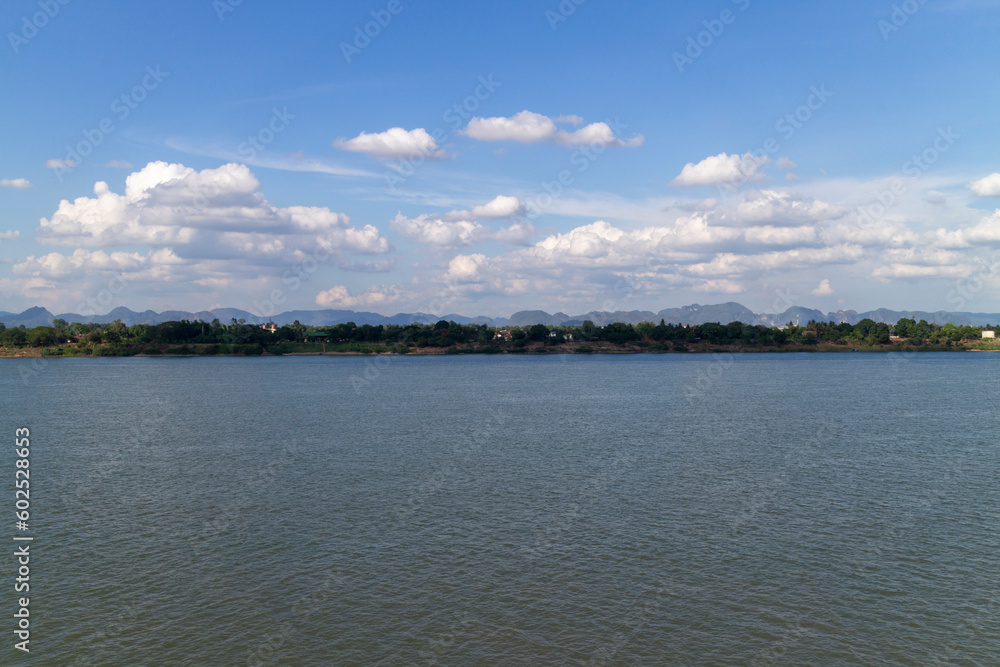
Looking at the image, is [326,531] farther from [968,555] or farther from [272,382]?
[272,382]

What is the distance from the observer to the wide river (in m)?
19.8

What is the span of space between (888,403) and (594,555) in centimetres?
7502

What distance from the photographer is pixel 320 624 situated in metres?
20.8

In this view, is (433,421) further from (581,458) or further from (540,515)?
(540,515)

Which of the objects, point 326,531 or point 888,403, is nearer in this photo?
point 326,531

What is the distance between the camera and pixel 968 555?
87.7ft

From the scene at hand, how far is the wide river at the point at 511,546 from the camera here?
1980cm

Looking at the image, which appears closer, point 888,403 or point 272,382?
point 888,403

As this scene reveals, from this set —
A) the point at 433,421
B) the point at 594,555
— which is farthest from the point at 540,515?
the point at 433,421

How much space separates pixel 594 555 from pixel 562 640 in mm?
7222

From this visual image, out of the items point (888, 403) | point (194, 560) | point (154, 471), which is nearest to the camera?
point (194, 560)

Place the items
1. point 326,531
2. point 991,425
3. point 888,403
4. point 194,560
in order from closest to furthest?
1. point 194,560
2. point 326,531
3. point 991,425
4. point 888,403

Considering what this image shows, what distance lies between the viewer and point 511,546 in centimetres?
2773

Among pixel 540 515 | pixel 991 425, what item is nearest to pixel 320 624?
pixel 540 515
